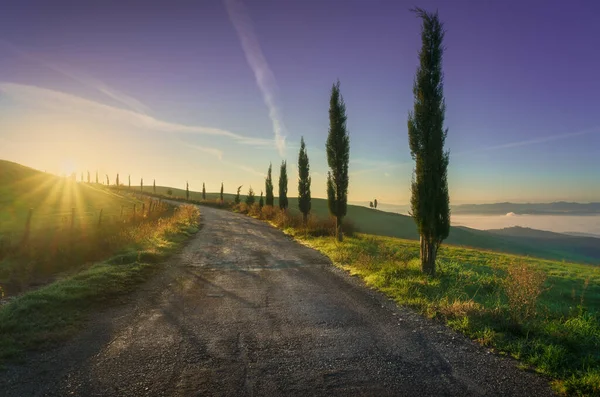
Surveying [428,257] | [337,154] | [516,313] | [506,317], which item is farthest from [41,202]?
[516,313]

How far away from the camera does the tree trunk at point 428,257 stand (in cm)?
1198

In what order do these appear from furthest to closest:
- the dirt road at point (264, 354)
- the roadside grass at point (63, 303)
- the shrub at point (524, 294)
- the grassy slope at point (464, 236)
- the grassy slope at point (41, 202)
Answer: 1. the grassy slope at point (464, 236)
2. the grassy slope at point (41, 202)
3. the shrub at point (524, 294)
4. the roadside grass at point (63, 303)
5. the dirt road at point (264, 354)

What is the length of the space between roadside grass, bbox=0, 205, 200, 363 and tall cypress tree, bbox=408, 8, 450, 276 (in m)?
9.66

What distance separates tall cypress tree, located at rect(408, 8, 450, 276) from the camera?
39.4 feet

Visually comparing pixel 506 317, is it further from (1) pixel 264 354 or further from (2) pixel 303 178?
(2) pixel 303 178

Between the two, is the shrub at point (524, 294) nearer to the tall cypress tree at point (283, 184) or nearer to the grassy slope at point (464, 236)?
the tall cypress tree at point (283, 184)

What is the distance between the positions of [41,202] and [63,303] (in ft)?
113

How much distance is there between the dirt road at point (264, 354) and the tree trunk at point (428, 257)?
3727mm

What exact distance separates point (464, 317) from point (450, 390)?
301cm

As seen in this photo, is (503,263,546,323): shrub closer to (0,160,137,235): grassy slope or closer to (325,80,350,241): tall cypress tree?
(325,80,350,241): tall cypress tree

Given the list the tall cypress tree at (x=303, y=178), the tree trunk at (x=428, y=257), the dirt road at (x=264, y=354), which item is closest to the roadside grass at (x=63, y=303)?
the dirt road at (x=264, y=354)

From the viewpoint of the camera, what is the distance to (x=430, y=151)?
1210 centimetres

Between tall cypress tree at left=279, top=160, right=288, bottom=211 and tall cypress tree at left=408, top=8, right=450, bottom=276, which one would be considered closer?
tall cypress tree at left=408, top=8, right=450, bottom=276

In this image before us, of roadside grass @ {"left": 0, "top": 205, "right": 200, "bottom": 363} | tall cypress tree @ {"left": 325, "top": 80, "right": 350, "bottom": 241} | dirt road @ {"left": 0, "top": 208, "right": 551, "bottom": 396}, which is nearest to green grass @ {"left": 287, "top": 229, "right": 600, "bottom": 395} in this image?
dirt road @ {"left": 0, "top": 208, "right": 551, "bottom": 396}
